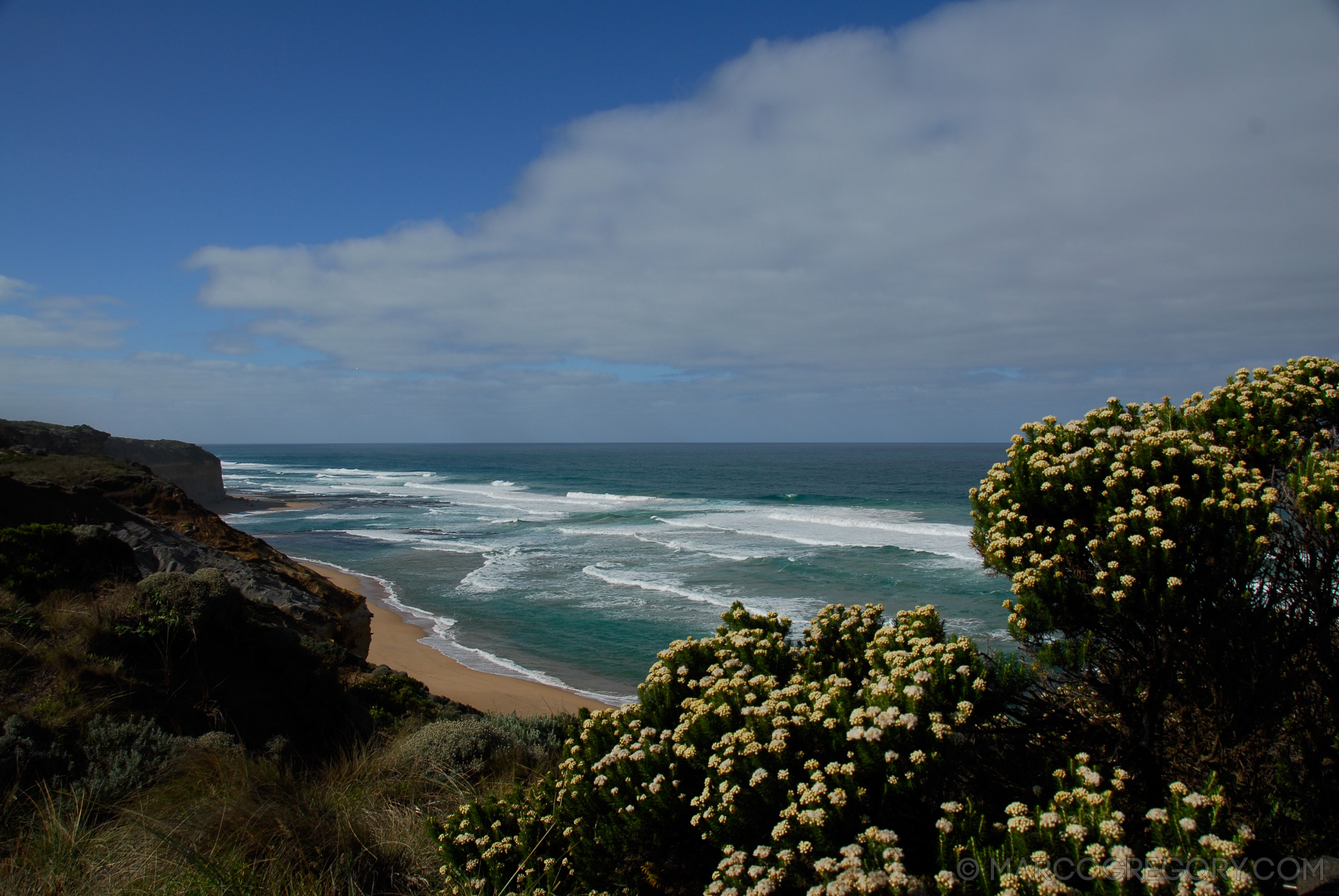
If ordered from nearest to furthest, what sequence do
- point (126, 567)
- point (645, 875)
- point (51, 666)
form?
1. point (645, 875)
2. point (51, 666)
3. point (126, 567)

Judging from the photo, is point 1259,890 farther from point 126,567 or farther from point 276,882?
point 126,567

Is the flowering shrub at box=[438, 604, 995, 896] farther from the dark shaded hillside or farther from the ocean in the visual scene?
the ocean

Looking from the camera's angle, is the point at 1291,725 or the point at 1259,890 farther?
the point at 1291,725

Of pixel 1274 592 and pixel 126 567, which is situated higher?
pixel 1274 592

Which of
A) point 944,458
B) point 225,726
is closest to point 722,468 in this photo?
point 944,458

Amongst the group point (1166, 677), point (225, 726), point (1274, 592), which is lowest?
point (225, 726)

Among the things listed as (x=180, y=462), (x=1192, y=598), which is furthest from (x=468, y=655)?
(x=180, y=462)

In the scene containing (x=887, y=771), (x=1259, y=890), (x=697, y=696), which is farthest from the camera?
(x=697, y=696)

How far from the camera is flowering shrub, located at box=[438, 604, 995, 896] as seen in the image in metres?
3.34

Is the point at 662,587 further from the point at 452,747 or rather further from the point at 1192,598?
the point at 1192,598

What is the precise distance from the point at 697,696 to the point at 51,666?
239 inches

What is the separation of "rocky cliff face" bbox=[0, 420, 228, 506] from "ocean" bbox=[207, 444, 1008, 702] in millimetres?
7123

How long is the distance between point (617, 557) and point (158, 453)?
43.6 m

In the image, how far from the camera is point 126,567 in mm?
9359
